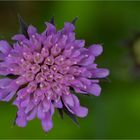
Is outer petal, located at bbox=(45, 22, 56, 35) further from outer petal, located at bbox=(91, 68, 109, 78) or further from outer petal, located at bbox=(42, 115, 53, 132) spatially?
outer petal, located at bbox=(42, 115, 53, 132)

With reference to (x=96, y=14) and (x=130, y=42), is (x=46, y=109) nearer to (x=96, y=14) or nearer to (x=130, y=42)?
(x=130, y=42)

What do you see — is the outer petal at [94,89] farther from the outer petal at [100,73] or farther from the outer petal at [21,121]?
the outer petal at [21,121]

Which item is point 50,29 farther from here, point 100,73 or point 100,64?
point 100,64

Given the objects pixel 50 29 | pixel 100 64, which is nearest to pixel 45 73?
pixel 50 29

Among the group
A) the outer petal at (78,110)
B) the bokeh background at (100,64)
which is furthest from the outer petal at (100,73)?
the bokeh background at (100,64)

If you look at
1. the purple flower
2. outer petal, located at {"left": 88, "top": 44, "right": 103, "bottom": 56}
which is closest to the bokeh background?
outer petal, located at {"left": 88, "top": 44, "right": 103, "bottom": 56}

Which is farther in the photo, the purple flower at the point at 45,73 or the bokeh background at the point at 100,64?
the bokeh background at the point at 100,64

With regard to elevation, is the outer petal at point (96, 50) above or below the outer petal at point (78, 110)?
above
